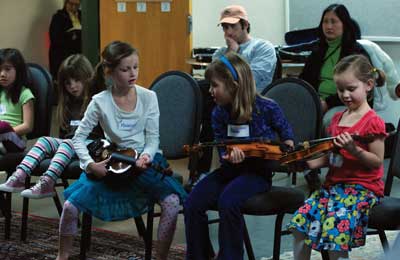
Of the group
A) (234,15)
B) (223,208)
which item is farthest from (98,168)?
(234,15)

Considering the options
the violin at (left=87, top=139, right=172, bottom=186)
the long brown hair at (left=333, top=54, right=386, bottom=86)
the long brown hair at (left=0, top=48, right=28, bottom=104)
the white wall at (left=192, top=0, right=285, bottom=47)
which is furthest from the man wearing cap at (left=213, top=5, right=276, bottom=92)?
the white wall at (left=192, top=0, right=285, bottom=47)

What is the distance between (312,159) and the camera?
2443 mm

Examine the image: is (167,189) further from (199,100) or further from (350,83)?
(350,83)

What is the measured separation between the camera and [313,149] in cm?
234

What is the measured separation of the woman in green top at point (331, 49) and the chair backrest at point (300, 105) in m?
1.02

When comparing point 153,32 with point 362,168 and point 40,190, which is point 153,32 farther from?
point 362,168

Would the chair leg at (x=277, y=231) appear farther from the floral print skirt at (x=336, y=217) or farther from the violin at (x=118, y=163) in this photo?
the violin at (x=118, y=163)

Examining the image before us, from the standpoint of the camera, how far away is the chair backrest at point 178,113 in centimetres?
306

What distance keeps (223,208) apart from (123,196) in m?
0.52

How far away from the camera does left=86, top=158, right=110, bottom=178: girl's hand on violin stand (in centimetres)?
277

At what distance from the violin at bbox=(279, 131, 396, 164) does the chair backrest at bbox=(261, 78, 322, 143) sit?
1.38ft

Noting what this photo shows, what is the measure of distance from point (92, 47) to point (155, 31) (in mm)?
1009

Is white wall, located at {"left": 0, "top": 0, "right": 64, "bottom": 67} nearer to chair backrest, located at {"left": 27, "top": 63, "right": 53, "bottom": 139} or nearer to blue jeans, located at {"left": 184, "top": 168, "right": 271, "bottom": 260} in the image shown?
chair backrest, located at {"left": 27, "top": 63, "right": 53, "bottom": 139}

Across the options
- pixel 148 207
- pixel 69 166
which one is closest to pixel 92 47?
pixel 69 166
